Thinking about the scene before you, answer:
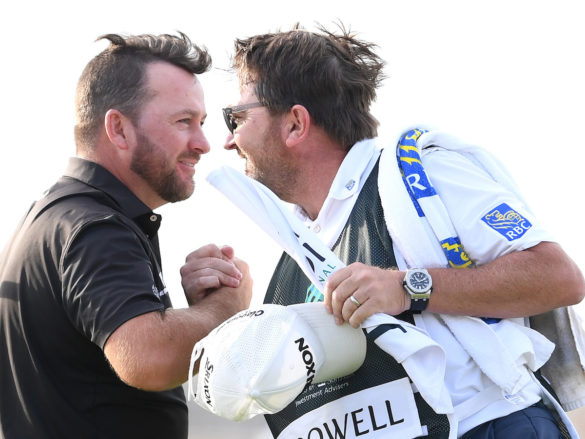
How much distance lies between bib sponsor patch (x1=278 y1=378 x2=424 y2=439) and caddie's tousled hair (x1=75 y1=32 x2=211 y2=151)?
187 cm

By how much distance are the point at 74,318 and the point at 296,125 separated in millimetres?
1531

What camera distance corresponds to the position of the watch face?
3217 millimetres

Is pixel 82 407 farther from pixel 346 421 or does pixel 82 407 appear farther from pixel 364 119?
pixel 364 119

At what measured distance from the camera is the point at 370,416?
132 inches

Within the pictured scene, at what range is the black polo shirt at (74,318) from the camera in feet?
10.9

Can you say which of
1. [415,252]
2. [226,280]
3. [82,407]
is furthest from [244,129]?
[82,407]

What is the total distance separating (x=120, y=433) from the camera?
3.52 metres

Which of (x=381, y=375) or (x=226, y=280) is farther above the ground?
(x=226, y=280)

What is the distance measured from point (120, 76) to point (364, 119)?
134cm

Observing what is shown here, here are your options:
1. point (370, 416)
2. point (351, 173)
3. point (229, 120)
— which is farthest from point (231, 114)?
point (370, 416)

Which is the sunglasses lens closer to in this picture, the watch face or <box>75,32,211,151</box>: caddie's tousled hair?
<box>75,32,211,151</box>: caddie's tousled hair

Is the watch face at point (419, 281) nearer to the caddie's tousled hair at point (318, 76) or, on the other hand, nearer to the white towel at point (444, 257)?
the white towel at point (444, 257)

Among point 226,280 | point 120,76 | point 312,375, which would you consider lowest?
point 312,375

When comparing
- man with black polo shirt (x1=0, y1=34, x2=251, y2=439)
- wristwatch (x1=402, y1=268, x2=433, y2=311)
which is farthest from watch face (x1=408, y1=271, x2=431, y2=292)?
man with black polo shirt (x1=0, y1=34, x2=251, y2=439)
